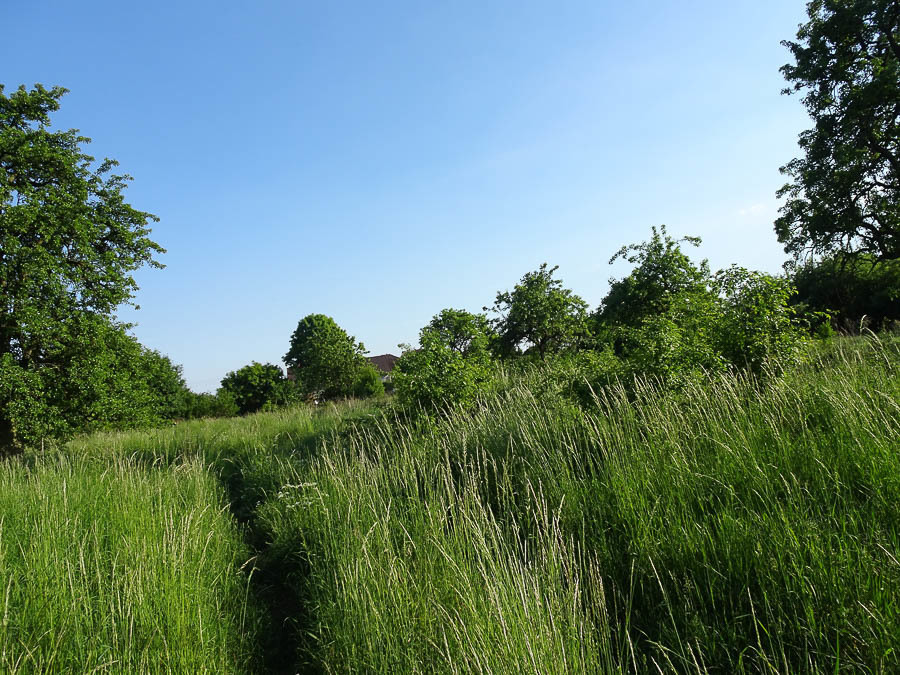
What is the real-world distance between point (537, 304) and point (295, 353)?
37.3 metres

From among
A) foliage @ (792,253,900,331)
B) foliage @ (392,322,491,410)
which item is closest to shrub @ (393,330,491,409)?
foliage @ (392,322,491,410)

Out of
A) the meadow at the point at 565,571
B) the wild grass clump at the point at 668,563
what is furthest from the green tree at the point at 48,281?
the wild grass clump at the point at 668,563

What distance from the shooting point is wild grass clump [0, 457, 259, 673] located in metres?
2.27

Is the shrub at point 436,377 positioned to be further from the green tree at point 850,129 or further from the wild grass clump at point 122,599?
the green tree at point 850,129

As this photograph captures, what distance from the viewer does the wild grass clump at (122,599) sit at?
2270mm

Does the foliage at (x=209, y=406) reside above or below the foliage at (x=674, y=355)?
above

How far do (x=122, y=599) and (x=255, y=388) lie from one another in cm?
3118

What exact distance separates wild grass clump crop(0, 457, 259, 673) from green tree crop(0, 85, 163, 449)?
7846 mm

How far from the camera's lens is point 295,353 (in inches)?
1718

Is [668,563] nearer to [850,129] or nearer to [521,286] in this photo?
[521,286]

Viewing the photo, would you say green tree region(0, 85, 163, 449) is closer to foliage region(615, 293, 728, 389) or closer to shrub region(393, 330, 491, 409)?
shrub region(393, 330, 491, 409)

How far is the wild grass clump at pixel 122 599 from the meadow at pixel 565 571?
0.02 metres

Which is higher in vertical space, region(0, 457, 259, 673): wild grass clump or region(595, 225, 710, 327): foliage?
region(595, 225, 710, 327): foliage

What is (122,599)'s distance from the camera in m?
2.77
